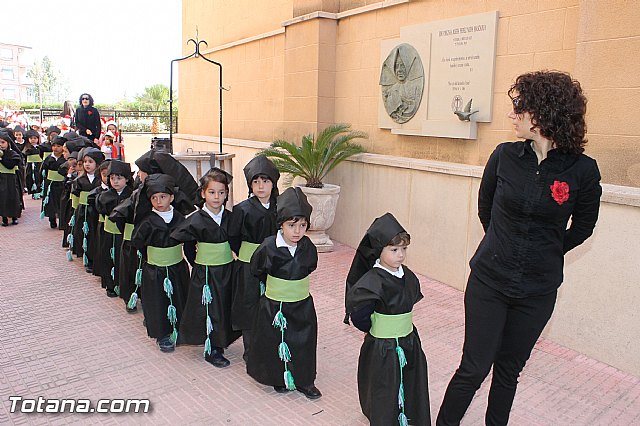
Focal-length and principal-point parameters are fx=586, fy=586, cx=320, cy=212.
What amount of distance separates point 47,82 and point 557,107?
9390cm

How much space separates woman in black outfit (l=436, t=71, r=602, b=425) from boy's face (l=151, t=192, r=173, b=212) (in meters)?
2.80

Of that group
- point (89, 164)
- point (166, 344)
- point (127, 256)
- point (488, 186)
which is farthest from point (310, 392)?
point (89, 164)

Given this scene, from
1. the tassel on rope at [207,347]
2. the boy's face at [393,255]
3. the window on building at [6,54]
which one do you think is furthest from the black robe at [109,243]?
the window on building at [6,54]

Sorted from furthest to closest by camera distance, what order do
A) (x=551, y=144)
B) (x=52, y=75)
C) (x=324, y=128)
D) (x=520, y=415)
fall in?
(x=52, y=75), (x=324, y=128), (x=520, y=415), (x=551, y=144)

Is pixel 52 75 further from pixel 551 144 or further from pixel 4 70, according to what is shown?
pixel 551 144

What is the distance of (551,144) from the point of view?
110 inches

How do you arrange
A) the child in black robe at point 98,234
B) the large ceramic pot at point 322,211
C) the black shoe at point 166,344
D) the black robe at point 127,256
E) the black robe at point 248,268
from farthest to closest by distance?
the large ceramic pot at point 322,211, the child in black robe at point 98,234, the black robe at point 127,256, the black shoe at point 166,344, the black robe at point 248,268

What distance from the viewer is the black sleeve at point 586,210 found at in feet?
9.15

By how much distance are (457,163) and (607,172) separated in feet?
6.32

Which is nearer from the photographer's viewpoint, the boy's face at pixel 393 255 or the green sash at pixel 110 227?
the boy's face at pixel 393 255

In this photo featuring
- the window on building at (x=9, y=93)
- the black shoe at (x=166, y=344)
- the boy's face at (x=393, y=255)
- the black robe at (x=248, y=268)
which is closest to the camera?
the boy's face at (x=393, y=255)

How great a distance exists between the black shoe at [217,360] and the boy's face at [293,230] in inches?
48.4

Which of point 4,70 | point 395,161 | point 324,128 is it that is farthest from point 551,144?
point 4,70

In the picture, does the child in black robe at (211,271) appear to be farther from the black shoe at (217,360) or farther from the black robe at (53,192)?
the black robe at (53,192)
